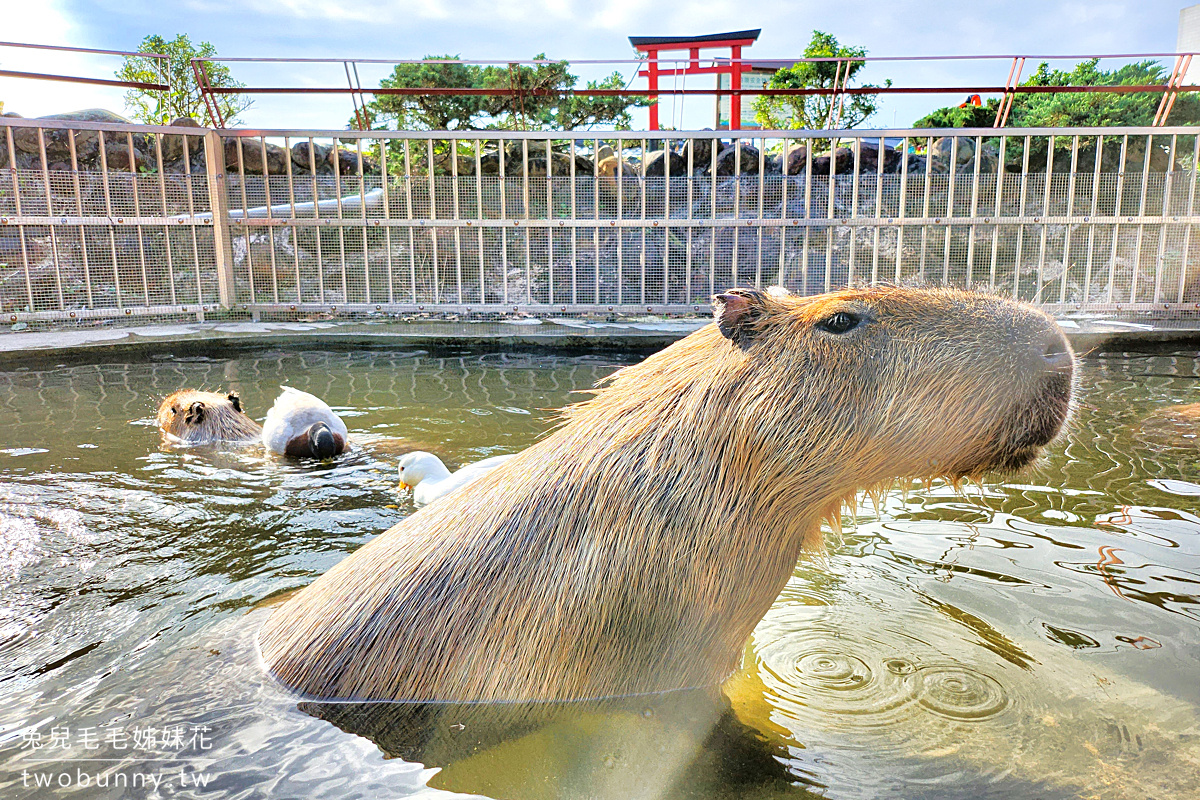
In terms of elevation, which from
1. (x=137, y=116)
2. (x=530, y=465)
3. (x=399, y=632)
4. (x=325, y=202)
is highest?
(x=137, y=116)

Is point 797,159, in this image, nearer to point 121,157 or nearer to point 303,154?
point 303,154

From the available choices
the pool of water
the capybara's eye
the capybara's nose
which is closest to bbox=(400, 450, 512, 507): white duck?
the pool of water

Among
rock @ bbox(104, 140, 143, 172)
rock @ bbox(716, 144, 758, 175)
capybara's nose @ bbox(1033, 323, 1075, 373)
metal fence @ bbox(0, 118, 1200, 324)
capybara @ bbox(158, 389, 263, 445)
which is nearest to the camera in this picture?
capybara's nose @ bbox(1033, 323, 1075, 373)

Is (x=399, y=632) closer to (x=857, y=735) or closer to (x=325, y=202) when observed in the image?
(x=857, y=735)

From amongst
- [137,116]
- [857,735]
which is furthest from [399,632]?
[137,116]

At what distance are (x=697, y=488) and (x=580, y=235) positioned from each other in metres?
11.0

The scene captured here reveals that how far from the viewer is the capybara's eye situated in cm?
170

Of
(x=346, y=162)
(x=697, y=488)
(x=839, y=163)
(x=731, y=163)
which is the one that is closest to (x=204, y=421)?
(x=697, y=488)

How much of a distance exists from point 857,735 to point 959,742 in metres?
0.24

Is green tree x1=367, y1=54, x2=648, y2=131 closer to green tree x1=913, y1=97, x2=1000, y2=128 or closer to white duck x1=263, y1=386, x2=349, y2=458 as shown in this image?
green tree x1=913, y1=97, x2=1000, y2=128

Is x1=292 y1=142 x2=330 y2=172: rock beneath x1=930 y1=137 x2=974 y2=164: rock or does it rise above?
above

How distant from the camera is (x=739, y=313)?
5.69 feet

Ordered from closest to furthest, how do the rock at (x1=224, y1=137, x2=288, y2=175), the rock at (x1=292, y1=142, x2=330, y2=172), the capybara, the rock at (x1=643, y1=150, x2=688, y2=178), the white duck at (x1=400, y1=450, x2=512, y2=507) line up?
1. the white duck at (x1=400, y1=450, x2=512, y2=507)
2. the capybara
3. the rock at (x1=643, y1=150, x2=688, y2=178)
4. the rock at (x1=224, y1=137, x2=288, y2=175)
5. the rock at (x1=292, y1=142, x2=330, y2=172)

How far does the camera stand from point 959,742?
6.42 feet
